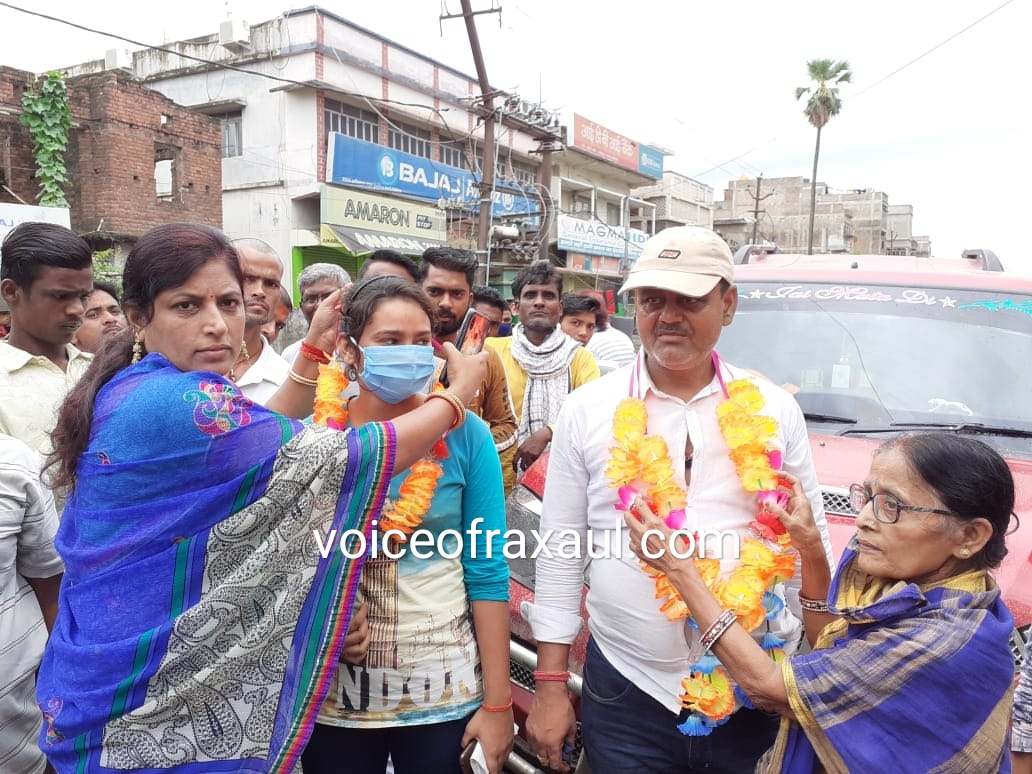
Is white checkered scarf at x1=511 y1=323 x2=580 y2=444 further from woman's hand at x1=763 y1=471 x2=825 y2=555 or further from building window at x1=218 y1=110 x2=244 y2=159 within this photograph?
building window at x1=218 y1=110 x2=244 y2=159

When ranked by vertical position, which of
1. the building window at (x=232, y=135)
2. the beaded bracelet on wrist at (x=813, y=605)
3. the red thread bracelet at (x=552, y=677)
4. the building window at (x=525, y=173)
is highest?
the building window at (x=525, y=173)

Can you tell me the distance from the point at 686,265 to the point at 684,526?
0.72m

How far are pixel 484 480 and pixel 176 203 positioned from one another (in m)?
17.9

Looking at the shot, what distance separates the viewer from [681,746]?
1891 millimetres

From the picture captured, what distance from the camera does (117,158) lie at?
15.9 meters

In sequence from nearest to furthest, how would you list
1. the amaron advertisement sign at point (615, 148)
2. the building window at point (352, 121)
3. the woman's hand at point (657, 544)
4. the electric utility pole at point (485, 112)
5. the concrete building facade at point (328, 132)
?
the woman's hand at point (657, 544) → the electric utility pole at point (485, 112) → the concrete building facade at point (328, 132) → the building window at point (352, 121) → the amaron advertisement sign at point (615, 148)

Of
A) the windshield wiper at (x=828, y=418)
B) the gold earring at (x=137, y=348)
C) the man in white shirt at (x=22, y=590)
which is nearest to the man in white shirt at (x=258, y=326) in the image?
the man in white shirt at (x=22, y=590)

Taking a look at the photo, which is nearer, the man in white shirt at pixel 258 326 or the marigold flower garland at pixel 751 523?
the marigold flower garland at pixel 751 523

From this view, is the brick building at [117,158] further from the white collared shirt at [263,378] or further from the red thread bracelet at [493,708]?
the red thread bracelet at [493,708]

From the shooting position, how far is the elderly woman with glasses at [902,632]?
150cm

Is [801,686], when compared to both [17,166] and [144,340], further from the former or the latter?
[17,166]

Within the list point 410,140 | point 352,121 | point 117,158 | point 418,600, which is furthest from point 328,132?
point 418,600

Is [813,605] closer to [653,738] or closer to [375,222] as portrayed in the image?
[653,738]

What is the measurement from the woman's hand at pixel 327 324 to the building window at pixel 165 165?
17038 mm
